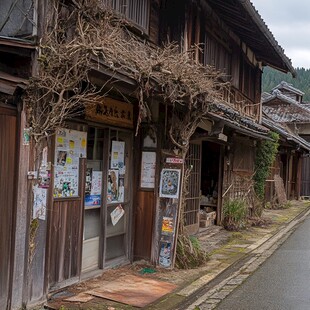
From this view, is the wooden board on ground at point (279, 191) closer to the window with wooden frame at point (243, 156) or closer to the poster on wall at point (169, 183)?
the window with wooden frame at point (243, 156)

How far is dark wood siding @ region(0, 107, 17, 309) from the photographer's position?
16.4 ft

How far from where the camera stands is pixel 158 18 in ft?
30.1

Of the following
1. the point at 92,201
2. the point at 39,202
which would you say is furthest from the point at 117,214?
the point at 39,202

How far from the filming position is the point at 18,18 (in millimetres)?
5516

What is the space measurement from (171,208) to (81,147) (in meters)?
2.29

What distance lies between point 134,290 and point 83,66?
11.6 feet

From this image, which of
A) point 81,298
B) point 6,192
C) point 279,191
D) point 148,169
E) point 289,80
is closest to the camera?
point 6,192

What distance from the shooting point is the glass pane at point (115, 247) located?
25.6 ft

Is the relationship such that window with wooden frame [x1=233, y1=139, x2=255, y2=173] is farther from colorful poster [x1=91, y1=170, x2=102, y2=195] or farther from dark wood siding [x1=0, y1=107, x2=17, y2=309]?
dark wood siding [x1=0, y1=107, x2=17, y2=309]

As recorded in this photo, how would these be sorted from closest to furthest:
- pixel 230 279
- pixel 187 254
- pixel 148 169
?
1. pixel 230 279
2. pixel 148 169
3. pixel 187 254

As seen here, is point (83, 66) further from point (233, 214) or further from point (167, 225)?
point (233, 214)

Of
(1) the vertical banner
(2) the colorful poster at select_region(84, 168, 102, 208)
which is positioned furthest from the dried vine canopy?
(1) the vertical banner

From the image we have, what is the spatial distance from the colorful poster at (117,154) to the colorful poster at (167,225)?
1292mm

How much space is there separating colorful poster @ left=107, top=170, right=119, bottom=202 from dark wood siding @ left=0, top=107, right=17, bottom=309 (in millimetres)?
2606
